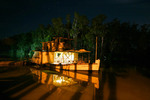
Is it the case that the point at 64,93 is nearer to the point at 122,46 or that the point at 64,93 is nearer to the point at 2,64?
the point at 2,64

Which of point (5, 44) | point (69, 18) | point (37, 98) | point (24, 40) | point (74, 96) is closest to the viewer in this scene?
point (37, 98)

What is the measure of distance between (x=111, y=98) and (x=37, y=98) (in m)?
5.17

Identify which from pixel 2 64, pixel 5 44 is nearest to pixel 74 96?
pixel 2 64

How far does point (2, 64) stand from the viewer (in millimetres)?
19828

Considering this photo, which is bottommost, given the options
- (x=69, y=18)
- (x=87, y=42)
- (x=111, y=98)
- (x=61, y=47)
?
(x=111, y=98)

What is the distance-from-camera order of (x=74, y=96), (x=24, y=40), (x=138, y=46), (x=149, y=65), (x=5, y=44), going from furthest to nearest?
(x=5, y=44)
(x=24, y=40)
(x=138, y=46)
(x=149, y=65)
(x=74, y=96)

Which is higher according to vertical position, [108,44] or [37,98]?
[108,44]

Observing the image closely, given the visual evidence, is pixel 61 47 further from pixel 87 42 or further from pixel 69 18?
pixel 69 18

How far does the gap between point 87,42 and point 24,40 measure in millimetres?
24569

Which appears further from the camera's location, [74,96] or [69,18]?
[69,18]

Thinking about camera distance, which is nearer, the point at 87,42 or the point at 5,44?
the point at 87,42

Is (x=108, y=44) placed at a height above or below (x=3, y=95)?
above

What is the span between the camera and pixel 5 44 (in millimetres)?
48344

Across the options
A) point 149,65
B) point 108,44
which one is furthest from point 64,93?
point 149,65
